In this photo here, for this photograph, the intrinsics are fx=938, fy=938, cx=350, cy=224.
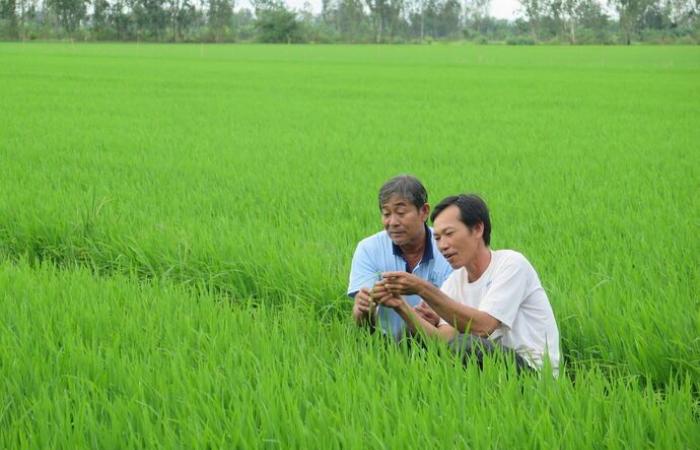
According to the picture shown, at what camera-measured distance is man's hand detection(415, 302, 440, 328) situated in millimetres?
3074

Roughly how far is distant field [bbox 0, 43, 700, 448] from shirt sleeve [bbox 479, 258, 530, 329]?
235 millimetres

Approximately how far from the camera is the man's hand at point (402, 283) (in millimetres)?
2814

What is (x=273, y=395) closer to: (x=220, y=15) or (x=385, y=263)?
(x=385, y=263)

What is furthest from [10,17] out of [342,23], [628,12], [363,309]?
[363,309]

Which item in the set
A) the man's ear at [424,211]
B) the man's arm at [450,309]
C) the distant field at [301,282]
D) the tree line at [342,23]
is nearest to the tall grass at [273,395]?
the distant field at [301,282]

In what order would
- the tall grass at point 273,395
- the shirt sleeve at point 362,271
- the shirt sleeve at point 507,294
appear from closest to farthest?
the tall grass at point 273,395
the shirt sleeve at point 507,294
the shirt sleeve at point 362,271

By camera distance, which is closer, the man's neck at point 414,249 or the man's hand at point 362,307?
the man's hand at point 362,307

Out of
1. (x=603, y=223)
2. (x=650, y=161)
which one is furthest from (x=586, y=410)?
(x=650, y=161)

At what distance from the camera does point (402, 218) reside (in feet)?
10.4

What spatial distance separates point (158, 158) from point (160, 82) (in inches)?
539

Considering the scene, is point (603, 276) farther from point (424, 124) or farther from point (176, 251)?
point (424, 124)

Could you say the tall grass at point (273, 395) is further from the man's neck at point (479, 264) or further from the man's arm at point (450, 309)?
the man's neck at point (479, 264)

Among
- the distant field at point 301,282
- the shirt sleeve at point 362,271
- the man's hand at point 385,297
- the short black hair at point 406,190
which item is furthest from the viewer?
the shirt sleeve at point 362,271

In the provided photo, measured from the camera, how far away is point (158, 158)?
8.38 metres
